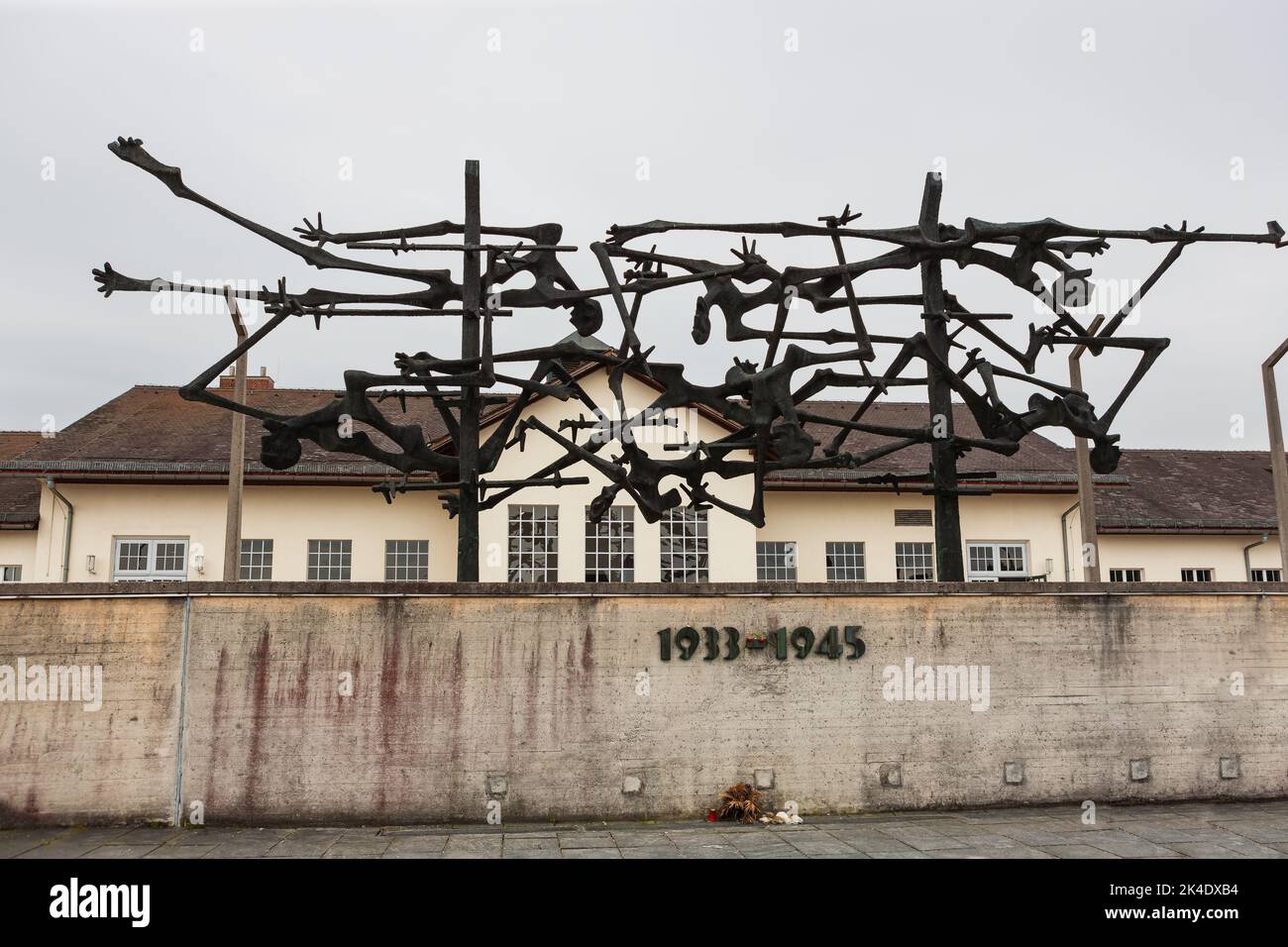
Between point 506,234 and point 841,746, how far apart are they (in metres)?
7.00

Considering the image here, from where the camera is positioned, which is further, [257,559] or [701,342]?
[257,559]

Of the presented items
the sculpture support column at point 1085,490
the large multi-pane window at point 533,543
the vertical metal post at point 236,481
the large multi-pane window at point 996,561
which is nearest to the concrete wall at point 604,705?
the sculpture support column at point 1085,490

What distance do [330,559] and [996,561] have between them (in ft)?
49.3

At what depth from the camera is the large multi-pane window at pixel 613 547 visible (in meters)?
22.0

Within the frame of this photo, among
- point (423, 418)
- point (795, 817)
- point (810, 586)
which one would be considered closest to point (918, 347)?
point (810, 586)

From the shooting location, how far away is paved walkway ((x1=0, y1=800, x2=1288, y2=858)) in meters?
9.60

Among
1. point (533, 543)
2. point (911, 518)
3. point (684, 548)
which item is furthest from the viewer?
point (911, 518)

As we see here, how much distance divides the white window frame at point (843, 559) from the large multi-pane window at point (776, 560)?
80cm

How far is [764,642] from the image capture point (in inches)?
468

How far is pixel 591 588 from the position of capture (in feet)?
38.6

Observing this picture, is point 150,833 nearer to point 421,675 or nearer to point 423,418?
point 421,675

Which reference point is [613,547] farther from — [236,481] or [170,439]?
[170,439]

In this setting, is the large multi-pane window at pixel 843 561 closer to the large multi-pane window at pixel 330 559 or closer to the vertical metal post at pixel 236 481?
the large multi-pane window at pixel 330 559

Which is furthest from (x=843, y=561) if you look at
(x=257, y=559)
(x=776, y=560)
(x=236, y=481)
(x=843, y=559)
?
(x=236, y=481)
